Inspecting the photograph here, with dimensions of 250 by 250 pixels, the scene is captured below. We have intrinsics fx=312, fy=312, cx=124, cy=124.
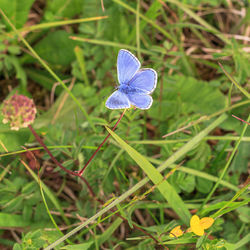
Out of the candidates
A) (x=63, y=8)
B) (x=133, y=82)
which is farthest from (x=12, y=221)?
(x=63, y=8)

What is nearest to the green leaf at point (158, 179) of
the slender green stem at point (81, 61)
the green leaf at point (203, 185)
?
the green leaf at point (203, 185)

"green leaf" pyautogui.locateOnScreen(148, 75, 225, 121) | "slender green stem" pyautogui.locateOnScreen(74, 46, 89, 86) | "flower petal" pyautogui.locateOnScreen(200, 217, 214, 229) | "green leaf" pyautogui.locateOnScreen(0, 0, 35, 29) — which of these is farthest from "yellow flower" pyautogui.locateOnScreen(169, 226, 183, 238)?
"green leaf" pyautogui.locateOnScreen(0, 0, 35, 29)

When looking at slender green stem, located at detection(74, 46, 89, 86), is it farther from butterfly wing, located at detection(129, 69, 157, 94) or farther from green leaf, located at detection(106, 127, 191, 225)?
butterfly wing, located at detection(129, 69, 157, 94)

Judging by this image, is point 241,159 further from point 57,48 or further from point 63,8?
point 63,8

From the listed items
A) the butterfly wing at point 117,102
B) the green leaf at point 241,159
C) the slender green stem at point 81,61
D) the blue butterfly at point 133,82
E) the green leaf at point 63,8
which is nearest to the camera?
the butterfly wing at point 117,102

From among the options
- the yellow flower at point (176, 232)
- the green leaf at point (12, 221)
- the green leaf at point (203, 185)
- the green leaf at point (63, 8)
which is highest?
the green leaf at point (63, 8)

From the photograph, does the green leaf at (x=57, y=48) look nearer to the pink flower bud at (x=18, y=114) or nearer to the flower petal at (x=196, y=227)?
the pink flower bud at (x=18, y=114)

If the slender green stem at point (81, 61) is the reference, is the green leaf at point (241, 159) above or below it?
below
